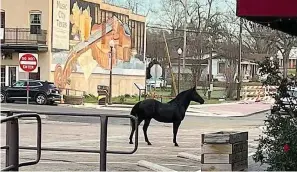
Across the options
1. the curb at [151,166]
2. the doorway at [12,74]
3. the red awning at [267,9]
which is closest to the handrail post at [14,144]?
the red awning at [267,9]

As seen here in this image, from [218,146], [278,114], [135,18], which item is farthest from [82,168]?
[135,18]

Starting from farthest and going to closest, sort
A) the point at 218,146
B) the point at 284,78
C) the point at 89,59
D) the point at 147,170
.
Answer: the point at 89,59 → the point at 147,170 → the point at 284,78 → the point at 218,146

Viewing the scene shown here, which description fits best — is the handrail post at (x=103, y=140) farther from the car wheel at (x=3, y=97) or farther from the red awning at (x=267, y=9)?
the car wheel at (x=3, y=97)

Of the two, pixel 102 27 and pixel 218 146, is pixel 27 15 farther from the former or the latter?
pixel 218 146

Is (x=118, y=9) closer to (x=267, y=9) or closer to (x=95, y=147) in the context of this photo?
(x=95, y=147)

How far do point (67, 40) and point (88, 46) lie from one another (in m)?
2.43

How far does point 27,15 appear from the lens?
155 feet

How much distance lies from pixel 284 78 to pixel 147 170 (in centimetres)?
319

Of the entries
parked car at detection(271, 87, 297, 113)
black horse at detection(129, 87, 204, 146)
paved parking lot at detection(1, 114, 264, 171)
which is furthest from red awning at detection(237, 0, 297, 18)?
black horse at detection(129, 87, 204, 146)

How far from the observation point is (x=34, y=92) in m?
43.0

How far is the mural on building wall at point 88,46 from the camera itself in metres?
48.1

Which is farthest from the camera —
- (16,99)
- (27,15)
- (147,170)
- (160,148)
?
(27,15)

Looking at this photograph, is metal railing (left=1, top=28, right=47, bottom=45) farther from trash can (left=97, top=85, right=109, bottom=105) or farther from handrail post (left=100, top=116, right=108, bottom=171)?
handrail post (left=100, top=116, right=108, bottom=171)

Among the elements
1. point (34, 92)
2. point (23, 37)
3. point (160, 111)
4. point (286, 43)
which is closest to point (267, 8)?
point (160, 111)
